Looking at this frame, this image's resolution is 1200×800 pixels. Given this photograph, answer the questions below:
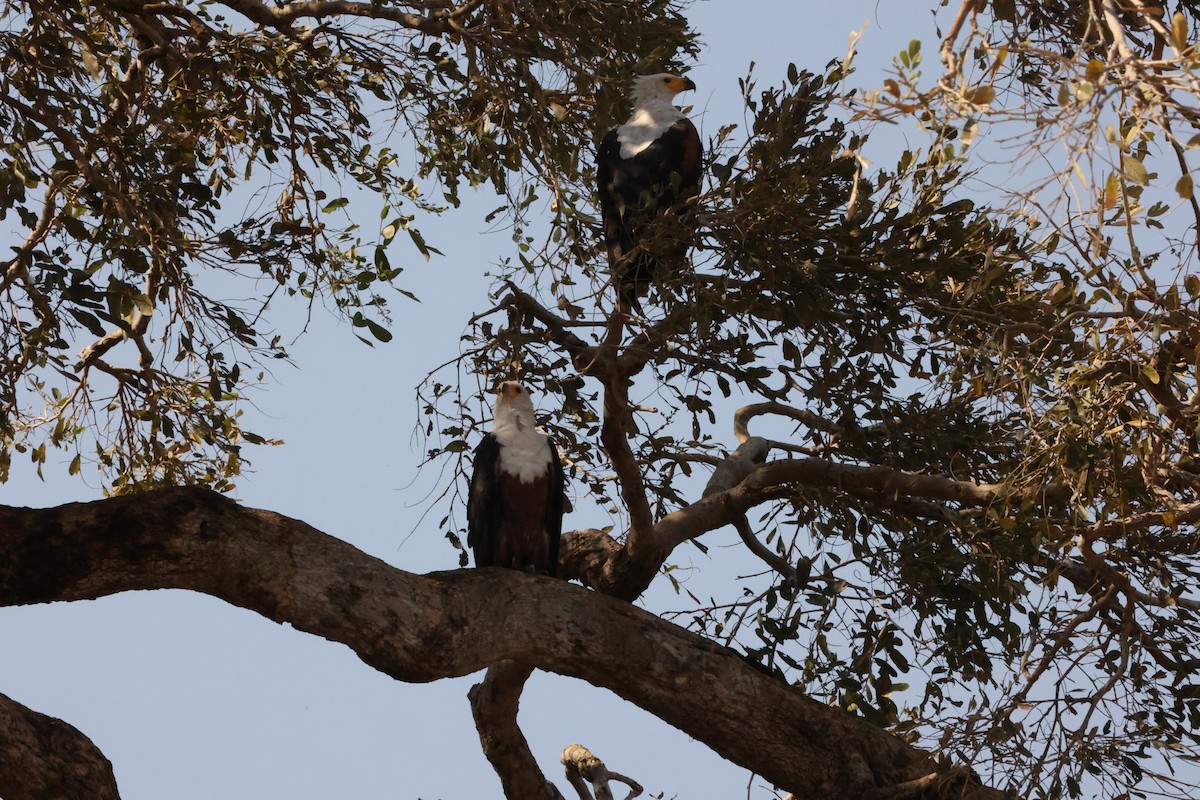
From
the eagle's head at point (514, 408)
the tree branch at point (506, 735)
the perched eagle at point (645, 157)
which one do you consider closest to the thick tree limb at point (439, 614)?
the tree branch at point (506, 735)

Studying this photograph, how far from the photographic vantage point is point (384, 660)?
134 inches

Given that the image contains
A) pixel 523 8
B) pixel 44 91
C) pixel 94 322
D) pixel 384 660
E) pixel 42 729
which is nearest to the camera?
pixel 42 729

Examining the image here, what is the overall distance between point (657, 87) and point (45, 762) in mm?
3374

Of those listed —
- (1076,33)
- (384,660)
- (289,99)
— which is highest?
(1076,33)

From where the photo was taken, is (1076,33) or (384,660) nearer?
(384,660)

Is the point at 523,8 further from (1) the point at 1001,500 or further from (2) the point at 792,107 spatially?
(1) the point at 1001,500

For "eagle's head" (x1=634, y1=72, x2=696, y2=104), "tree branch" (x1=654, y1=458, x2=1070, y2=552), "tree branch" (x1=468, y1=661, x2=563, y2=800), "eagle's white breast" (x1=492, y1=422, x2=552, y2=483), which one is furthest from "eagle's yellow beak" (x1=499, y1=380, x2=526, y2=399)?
"eagle's head" (x1=634, y1=72, x2=696, y2=104)

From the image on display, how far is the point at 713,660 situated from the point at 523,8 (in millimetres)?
2363

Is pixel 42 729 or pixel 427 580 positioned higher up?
pixel 427 580

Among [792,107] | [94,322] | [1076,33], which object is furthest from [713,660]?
[1076,33]

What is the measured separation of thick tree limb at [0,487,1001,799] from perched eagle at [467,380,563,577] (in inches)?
37.5

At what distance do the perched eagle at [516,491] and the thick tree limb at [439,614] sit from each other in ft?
3.13

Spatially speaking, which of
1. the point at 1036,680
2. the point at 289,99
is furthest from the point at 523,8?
the point at 1036,680

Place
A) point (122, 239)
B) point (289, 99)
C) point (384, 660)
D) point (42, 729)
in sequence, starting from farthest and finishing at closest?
1. point (289, 99)
2. point (122, 239)
3. point (384, 660)
4. point (42, 729)
